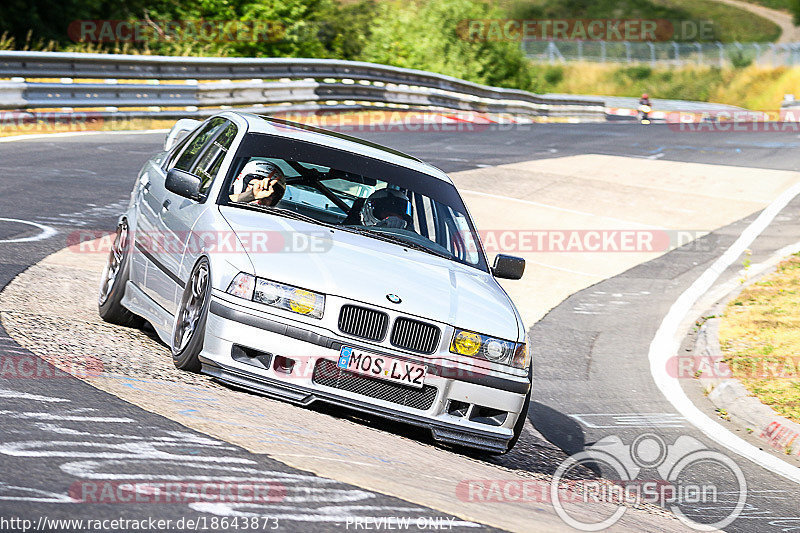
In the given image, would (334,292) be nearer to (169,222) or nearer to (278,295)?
(278,295)

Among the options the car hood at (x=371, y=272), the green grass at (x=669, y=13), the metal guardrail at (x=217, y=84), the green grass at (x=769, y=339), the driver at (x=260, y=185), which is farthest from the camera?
the green grass at (x=669, y=13)

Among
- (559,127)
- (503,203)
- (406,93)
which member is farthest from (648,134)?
(503,203)

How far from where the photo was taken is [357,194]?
7445 mm

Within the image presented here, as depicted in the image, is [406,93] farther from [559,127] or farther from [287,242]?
[287,242]

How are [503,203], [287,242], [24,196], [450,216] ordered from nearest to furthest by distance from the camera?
[287,242] < [450,216] < [24,196] < [503,203]

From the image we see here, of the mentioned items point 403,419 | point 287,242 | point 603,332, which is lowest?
point 603,332

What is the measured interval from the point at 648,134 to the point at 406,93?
7.04 meters

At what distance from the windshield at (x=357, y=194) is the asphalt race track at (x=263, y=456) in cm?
151

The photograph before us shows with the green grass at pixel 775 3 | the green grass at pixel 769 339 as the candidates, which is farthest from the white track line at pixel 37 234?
the green grass at pixel 775 3

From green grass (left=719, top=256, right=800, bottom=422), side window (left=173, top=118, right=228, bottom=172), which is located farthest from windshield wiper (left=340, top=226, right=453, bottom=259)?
green grass (left=719, top=256, right=800, bottom=422)

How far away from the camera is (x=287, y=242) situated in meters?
6.41

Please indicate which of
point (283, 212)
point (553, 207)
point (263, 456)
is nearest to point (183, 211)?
point (283, 212)

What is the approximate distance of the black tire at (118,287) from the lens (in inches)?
298

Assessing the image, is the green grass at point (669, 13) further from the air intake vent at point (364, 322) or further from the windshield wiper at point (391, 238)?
the air intake vent at point (364, 322)
